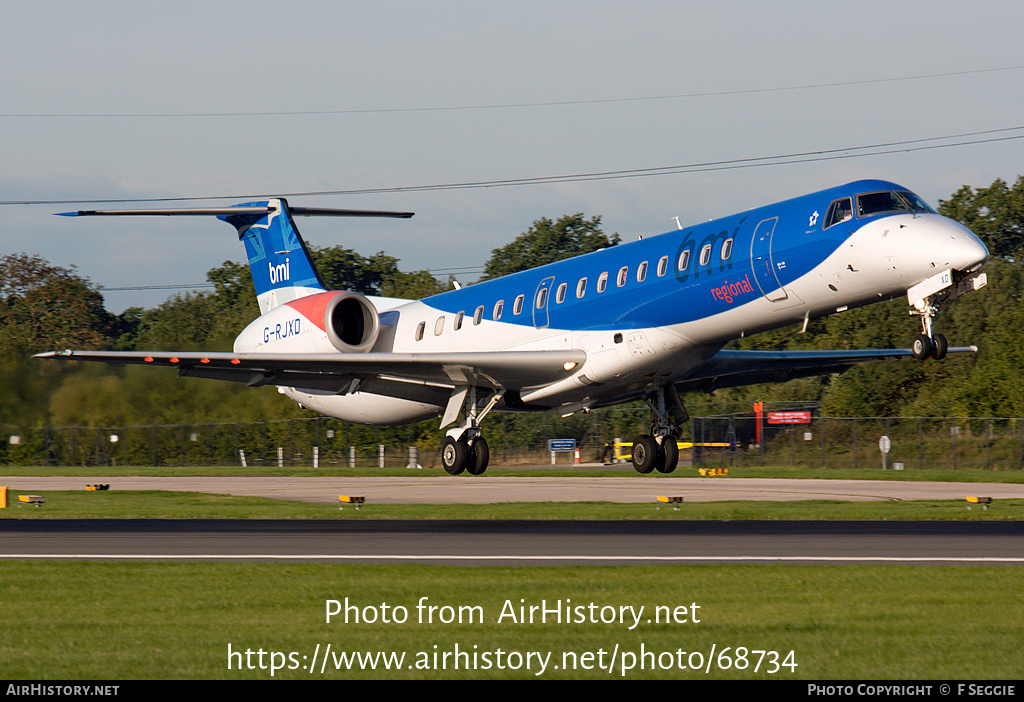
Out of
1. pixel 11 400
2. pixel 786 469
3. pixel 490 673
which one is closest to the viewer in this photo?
pixel 490 673

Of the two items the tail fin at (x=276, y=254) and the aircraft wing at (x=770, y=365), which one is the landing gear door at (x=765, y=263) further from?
the tail fin at (x=276, y=254)

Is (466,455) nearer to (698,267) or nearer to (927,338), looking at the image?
(698,267)

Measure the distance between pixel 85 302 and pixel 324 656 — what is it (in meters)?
75.7

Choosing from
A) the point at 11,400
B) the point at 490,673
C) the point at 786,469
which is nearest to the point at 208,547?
the point at 490,673

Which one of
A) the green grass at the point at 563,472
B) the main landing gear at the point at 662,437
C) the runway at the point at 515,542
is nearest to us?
the runway at the point at 515,542

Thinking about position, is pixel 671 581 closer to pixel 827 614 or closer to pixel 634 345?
pixel 827 614

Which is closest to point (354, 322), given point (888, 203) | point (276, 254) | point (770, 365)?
point (276, 254)

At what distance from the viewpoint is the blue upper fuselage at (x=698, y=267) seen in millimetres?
18656

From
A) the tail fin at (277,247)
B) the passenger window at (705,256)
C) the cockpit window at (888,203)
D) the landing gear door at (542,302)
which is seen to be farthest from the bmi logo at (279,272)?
the cockpit window at (888,203)

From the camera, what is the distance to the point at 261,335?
93.0 feet

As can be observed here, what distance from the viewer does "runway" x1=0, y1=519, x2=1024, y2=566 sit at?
50.1ft

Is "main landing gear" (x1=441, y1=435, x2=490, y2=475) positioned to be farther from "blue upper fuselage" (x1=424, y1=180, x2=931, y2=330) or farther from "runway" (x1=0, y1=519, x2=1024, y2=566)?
"blue upper fuselage" (x1=424, y1=180, x2=931, y2=330)

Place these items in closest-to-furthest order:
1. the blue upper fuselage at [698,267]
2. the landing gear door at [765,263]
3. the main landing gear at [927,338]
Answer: the main landing gear at [927,338], the blue upper fuselage at [698,267], the landing gear door at [765,263]

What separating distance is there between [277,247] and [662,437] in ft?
41.4
